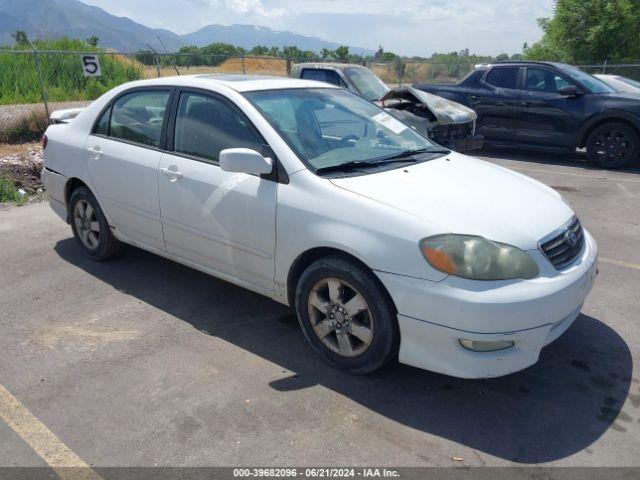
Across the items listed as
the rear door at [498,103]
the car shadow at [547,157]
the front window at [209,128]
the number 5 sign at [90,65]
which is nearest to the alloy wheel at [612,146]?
the car shadow at [547,157]

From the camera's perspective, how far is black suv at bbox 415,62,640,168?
907 centimetres

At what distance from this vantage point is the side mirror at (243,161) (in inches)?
130

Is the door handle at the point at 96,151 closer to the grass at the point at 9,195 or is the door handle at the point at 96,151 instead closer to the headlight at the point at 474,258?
the headlight at the point at 474,258

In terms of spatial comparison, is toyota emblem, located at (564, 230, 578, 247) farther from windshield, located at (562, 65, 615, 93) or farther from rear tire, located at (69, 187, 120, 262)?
windshield, located at (562, 65, 615, 93)

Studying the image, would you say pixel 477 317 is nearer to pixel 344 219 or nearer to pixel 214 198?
pixel 344 219

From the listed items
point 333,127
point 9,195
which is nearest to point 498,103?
point 333,127

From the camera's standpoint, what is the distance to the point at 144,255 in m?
5.29

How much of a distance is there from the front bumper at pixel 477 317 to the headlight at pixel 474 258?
0.15ft

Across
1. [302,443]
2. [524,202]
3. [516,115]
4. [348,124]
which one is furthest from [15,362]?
[516,115]

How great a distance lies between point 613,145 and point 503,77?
7.63ft

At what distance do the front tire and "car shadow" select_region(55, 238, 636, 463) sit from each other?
14 centimetres

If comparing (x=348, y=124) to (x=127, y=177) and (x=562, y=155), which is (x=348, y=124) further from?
(x=562, y=155)

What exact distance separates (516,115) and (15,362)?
29.7ft

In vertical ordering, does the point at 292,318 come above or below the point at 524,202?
below
